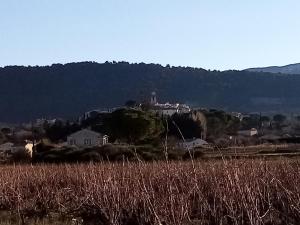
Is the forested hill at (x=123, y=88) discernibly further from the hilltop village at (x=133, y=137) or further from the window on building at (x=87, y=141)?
the window on building at (x=87, y=141)

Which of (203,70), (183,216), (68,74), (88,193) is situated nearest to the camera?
(183,216)

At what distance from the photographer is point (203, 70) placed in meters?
138

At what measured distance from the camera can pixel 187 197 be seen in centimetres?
962

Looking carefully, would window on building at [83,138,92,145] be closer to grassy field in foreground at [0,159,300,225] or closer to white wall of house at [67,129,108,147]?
white wall of house at [67,129,108,147]

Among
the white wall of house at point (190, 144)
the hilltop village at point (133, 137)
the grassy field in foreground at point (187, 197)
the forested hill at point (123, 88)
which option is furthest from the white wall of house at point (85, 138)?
the forested hill at point (123, 88)

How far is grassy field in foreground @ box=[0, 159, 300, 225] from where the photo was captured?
A: 9031 mm

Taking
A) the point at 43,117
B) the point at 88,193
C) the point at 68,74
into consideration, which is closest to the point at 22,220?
the point at 88,193

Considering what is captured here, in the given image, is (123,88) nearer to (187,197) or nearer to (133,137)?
(133,137)

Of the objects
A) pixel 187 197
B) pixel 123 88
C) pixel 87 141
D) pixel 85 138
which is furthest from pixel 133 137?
pixel 123 88

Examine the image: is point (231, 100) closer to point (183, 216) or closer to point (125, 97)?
point (125, 97)

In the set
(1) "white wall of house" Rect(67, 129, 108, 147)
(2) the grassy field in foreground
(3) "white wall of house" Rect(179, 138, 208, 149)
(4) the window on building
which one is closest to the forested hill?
(1) "white wall of house" Rect(67, 129, 108, 147)

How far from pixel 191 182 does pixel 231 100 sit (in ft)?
394

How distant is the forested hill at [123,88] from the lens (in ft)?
390

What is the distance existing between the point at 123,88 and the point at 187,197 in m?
114
